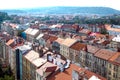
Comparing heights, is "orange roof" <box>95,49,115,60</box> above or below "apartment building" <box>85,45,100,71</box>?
above

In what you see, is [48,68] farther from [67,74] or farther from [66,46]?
[66,46]

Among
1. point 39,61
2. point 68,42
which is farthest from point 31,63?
point 68,42

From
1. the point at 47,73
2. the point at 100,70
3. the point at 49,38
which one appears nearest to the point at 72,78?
the point at 47,73

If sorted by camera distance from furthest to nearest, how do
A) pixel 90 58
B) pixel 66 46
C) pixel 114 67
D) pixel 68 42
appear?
pixel 68 42 < pixel 66 46 < pixel 90 58 < pixel 114 67

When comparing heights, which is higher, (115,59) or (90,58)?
(115,59)

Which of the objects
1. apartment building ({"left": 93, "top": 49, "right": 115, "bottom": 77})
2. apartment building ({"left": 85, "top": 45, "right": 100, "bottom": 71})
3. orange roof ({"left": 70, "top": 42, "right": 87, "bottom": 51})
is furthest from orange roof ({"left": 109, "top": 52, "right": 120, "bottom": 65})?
orange roof ({"left": 70, "top": 42, "right": 87, "bottom": 51})

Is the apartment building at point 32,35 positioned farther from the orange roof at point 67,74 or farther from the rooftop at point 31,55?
the orange roof at point 67,74

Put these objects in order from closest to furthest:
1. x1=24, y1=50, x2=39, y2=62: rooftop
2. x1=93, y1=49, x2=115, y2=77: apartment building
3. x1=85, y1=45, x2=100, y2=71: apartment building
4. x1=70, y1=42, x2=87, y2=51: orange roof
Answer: x1=24, y1=50, x2=39, y2=62: rooftop → x1=93, y1=49, x2=115, y2=77: apartment building → x1=85, y1=45, x2=100, y2=71: apartment building → x1=70, y1=42, x2=87, y2=51: orange roof

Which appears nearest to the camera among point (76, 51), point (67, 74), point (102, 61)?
point (67, 74)

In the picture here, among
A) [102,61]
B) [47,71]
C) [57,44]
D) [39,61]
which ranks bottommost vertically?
[57,44]

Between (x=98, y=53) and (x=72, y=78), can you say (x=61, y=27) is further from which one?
(x=72, y=78)

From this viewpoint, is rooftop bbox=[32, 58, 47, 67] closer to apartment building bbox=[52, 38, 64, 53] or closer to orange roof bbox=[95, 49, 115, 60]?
orange roof bbox=[95, 49, 115, 60]

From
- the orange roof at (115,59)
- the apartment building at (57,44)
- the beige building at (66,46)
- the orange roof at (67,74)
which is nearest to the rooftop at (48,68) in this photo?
the orange roof at (67,74)
